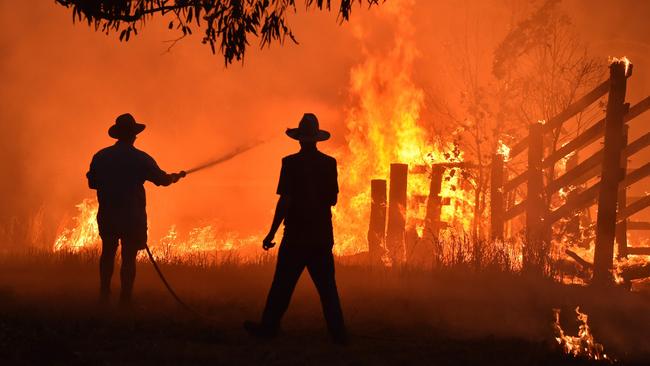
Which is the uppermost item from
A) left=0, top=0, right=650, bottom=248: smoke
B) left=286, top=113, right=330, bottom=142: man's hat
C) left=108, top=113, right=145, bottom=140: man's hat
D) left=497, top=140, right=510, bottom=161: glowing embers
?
left=0, top=0, right=650, bottom=248: smoke

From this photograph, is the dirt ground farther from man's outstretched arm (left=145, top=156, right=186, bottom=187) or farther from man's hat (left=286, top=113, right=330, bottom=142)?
man's hat (left=286, top=113, right=330, bottom=142)

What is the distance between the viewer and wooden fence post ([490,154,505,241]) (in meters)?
13.6

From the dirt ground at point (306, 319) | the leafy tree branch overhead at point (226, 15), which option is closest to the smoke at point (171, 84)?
the dirt ground at point (306, 319)

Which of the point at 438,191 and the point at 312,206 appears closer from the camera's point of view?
the point at 312,206

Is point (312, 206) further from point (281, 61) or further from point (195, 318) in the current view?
point (281, 61)

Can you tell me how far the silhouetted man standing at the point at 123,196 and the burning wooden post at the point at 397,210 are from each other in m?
5.52

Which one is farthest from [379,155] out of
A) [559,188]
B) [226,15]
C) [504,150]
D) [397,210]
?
[226,15]

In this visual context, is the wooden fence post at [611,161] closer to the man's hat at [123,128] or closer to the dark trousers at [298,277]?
the dark trousers at [298,277]

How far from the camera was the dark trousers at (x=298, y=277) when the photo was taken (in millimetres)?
7531

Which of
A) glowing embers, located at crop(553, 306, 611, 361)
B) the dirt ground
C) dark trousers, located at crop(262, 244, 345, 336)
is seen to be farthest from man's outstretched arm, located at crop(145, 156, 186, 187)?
glowing embers, located at crop(553, 306, 611, 361)

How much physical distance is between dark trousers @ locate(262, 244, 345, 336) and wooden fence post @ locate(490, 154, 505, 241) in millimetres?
6591

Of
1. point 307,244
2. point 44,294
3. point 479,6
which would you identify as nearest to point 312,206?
point 307,244

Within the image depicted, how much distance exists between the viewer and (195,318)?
863 cm

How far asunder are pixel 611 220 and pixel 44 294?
7937mm
